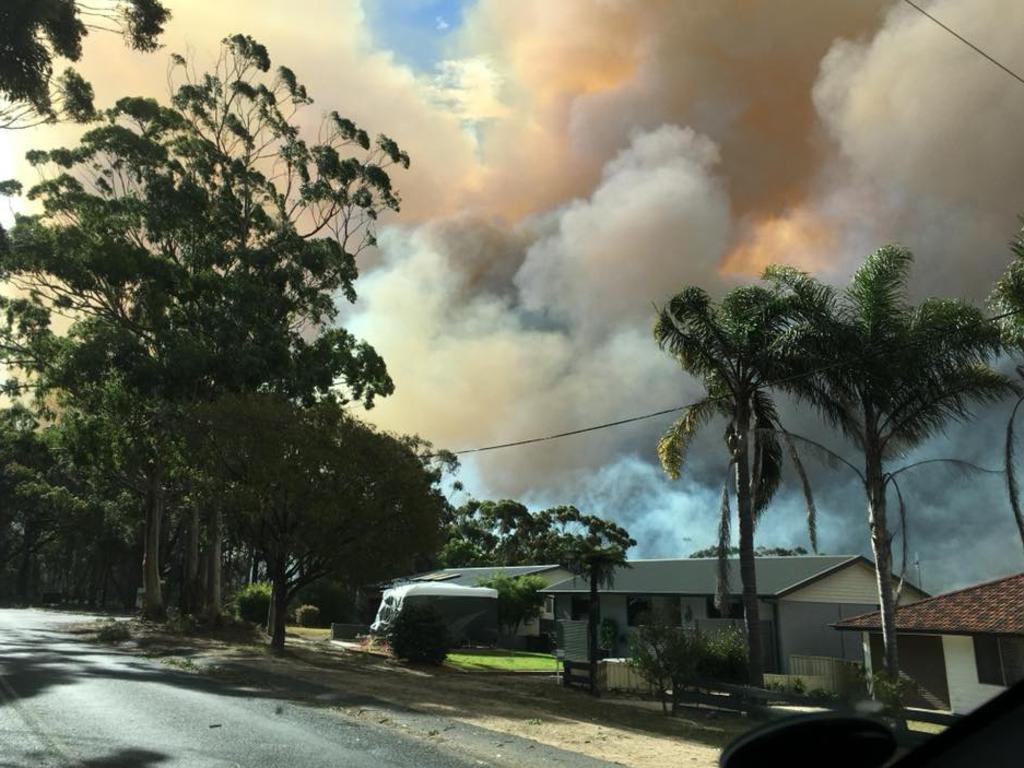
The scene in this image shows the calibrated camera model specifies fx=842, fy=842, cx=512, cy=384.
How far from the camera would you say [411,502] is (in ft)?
80.6

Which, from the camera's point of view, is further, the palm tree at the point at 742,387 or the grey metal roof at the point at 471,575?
the grey metal roof at the point at 471,575

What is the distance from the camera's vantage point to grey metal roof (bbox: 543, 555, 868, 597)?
1251 inches

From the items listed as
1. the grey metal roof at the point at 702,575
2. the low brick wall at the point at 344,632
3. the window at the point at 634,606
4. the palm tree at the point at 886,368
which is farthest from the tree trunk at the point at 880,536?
the low brick wall at the point at 344,632

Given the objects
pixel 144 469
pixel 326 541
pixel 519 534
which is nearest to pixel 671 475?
pixel 326 541

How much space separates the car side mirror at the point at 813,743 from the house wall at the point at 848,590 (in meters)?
30.3

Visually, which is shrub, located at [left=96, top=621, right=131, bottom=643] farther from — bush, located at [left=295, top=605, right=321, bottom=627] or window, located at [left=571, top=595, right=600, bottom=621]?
window, located at [left=571, top=595, right=600, bottom=621]

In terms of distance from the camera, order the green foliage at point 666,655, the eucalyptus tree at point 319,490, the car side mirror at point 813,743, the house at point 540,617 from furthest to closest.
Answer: the house at point 540,617 → the eucalyptus tree at point 319,490 → the green foliage at point 666,655 → the car side mirror at point 813,743

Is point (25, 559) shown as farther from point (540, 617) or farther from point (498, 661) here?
point (498, 661)

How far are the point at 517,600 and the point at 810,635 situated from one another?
612 inches

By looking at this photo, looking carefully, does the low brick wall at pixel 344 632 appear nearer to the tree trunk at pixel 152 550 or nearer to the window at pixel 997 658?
the tree trunk at pixel 152 550

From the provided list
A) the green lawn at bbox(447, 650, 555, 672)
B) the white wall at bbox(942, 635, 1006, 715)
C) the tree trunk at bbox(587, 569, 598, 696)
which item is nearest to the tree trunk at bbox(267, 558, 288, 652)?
the green lawn at bbox(447, 650, 555, 672)

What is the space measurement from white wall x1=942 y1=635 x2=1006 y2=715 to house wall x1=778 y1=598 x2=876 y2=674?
6.71 m

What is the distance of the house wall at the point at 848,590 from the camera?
31.2m

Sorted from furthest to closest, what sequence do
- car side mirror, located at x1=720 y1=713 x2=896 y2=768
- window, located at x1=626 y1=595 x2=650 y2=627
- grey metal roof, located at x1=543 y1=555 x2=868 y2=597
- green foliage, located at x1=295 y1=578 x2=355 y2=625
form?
green foliage, located at x1=295 y1=578 x2=355 y2=625
window, located at x1=626 y1=595 x2=650 y2=627
grey metal roof, located at x1=543 y1=555 x2=868 y2=597
car side mirror, located at x1=720 y1=713 x2=896 y2=768
